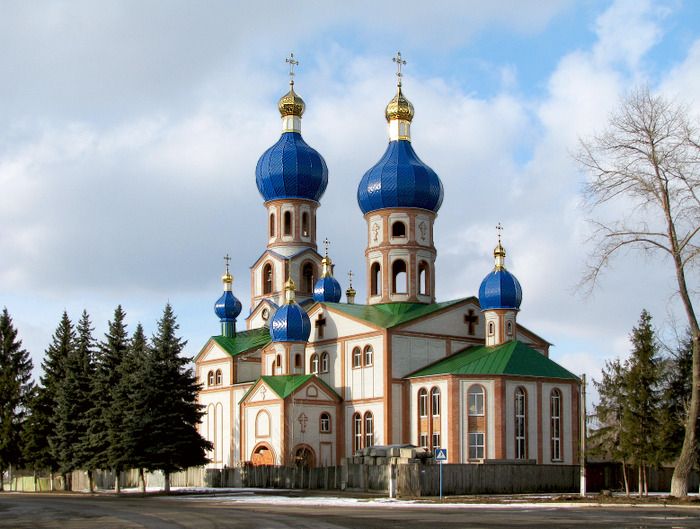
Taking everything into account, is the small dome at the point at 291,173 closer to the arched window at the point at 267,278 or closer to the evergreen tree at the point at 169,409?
the arched window at the point at 267,278

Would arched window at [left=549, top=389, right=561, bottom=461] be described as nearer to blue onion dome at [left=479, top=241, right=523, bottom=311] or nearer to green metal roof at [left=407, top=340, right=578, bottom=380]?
green metal roof at [left=407, top=340, right=578, bottom=380]

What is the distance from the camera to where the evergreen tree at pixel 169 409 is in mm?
47312

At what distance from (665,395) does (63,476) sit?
1310 inches

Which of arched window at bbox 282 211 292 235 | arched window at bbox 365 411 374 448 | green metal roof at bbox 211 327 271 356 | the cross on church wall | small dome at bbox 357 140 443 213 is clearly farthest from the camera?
arched window at bbox 282 211 292 235

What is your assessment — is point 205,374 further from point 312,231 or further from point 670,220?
point 670,220

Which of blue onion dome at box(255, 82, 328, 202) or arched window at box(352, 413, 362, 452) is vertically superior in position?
blue onion dome at box(255, 82, 328, 202)

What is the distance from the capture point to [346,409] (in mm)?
56125

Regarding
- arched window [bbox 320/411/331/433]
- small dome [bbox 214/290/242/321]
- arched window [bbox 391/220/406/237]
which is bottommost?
arched window [bbox 320/411/331/433]

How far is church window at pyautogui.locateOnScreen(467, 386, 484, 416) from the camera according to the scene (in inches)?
2000

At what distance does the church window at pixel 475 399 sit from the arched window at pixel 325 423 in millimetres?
8862

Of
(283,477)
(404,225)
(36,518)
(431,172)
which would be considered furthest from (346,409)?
(36,518)

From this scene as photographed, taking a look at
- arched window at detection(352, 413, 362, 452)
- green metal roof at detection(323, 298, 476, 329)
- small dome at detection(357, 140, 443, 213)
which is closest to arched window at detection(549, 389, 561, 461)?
green metal roof at detection(323, 298, 476, 329)

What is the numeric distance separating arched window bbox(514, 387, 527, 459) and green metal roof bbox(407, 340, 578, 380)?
107 cm

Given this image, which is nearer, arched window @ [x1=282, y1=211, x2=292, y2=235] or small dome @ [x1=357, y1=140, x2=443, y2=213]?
small dome @ [x1=357, y1=140, x2=443, y2=213]
